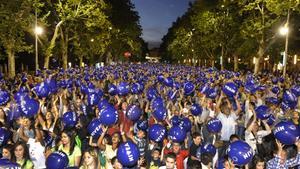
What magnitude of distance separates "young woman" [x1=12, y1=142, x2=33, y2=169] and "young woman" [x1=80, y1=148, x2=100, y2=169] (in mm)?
884

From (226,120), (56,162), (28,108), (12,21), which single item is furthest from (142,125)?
(12,21)

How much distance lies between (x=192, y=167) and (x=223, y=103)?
380 cm

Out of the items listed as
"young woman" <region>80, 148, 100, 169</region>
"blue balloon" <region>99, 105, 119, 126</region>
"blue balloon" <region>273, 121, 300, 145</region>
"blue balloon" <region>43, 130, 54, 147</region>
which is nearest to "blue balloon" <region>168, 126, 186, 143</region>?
"blue balloon" <region>99, 105, 119, 126</region>

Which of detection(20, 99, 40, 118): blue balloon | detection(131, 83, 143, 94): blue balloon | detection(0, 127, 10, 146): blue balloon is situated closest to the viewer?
detection(0, 127, 10, 146): blue balloon

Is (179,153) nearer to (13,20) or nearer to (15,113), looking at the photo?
(15,113)

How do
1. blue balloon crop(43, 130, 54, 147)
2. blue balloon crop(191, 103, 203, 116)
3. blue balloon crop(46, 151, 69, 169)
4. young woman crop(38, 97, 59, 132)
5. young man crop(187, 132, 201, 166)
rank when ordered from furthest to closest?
blue balloon crop(191, 103, 203, 116)
young woman crop(38, 97, 59, 132)
blue balloon crop(43, 130, 54, 147)
young man crop(187, 132, 201, 166)
blue balloon crop(46, 151, 69, 169)

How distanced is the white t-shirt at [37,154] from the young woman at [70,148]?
1.04 ft

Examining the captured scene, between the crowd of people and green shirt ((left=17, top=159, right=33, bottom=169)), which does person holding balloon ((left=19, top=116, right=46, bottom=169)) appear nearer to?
the crowd of people

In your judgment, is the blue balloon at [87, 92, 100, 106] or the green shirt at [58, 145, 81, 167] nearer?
the green shirt at [58, 145, 81, 167]

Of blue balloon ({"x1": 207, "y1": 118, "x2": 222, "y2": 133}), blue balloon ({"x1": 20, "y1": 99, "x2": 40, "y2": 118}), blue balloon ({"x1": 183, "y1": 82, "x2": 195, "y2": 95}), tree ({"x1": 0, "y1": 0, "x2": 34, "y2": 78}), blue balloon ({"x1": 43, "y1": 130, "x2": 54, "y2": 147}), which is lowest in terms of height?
blue balloon ({"x1": 43, "y1": 130, "x2": 54, "y2": 147})

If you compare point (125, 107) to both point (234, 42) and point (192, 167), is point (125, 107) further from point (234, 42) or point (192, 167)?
point (234, 42)

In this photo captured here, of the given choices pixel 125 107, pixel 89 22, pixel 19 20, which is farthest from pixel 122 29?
pixel 125 107

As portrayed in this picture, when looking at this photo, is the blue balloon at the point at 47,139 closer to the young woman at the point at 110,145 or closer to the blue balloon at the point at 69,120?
the blue balloon at the point at 69,120

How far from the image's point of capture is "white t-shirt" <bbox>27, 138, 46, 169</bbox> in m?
7.01
